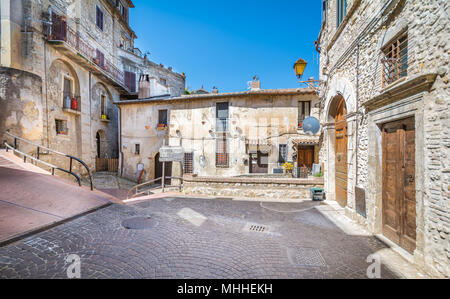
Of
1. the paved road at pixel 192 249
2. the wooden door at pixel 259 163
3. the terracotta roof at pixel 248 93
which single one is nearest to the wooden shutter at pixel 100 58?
the terracotta roof at pixel 248 93

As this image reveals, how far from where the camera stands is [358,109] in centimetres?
585

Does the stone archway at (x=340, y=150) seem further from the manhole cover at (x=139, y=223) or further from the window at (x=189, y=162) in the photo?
the window at (x=189, y=162)

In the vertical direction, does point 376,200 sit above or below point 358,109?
below

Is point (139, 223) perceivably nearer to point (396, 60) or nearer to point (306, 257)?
point (306, 257)

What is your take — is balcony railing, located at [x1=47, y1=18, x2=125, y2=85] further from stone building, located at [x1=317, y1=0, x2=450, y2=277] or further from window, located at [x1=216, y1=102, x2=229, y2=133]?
stone building, located at [x1=317, y1=0, x2=450, y2=277]

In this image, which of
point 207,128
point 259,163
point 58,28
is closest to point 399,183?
point 259,163

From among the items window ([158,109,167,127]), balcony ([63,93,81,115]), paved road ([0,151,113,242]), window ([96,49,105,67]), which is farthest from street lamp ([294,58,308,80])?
window ([96,49,105,67])

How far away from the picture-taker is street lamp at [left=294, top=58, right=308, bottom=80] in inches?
323

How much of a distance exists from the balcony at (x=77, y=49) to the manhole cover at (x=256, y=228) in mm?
15272

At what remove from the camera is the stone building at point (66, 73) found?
30.8 ft

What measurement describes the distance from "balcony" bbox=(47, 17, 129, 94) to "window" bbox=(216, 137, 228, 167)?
1116 cm
